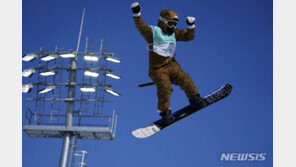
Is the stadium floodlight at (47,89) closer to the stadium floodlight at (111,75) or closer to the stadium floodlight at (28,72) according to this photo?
the stadium floodlight at (28,72)

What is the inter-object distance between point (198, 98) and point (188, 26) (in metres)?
0.83

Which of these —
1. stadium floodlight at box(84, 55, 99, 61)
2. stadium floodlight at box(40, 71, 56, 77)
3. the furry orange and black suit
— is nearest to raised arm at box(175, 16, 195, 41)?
the furry orange and black suit

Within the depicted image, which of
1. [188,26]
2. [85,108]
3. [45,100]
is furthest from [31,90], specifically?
[188,26]

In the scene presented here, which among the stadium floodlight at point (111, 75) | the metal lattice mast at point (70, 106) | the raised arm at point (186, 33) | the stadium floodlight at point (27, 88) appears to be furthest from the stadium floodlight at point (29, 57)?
the raised arm at point (186, 33)

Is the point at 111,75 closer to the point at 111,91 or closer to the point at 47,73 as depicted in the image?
the point at 111,91

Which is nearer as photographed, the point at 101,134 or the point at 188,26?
the point at 188,26

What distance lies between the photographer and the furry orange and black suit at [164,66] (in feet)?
15.4

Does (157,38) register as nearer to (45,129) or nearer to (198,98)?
(198,98)

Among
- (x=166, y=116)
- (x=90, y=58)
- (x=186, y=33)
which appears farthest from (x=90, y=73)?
(x=166, y=116)

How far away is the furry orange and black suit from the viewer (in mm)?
4695

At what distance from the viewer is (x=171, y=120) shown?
4.82 m

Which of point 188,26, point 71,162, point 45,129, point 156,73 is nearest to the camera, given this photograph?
point 156,73

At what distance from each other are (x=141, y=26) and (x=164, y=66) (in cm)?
48

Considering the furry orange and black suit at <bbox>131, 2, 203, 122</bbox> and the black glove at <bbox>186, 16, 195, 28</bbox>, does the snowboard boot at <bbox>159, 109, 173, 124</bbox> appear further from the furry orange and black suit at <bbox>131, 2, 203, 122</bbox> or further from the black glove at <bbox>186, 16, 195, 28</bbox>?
the black glove at <bbox>186, 16, 195, 28</bbox>
